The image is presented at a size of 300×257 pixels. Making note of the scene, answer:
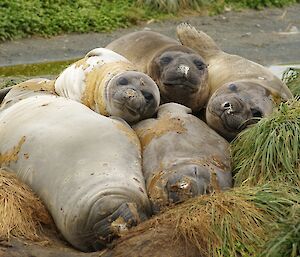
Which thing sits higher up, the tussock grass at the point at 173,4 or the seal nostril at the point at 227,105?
the seal nostril at the point at 227,105

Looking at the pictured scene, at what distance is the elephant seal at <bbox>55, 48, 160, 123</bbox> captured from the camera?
634 centimetres

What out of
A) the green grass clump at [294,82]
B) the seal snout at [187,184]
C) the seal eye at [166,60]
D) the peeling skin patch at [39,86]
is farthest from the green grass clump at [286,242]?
the peeling skin patch at [39,86]

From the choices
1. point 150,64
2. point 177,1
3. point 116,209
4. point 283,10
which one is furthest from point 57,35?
point 116,209

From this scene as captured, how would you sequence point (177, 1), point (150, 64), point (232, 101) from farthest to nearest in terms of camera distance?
point (177, 1)
point (150, 64)
point (232, 101)

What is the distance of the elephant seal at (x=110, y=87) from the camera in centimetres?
634

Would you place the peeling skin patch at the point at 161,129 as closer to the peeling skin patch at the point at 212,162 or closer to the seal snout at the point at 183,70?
the peeling skin patch at the point at 212,162

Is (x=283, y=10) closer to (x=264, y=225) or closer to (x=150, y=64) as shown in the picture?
(x=150, y=64)

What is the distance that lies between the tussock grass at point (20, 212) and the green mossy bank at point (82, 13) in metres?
8.81

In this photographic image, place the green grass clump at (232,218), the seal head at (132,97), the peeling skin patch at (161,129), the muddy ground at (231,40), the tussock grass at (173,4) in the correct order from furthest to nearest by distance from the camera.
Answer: the tussock grass at (173,4) → the muddy ground at (231,40) → the seal head at (132,97) → the peeling skin patch at (161,129) → the green grass clump at (232,218)

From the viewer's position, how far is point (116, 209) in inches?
207

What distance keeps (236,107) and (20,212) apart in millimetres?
1812

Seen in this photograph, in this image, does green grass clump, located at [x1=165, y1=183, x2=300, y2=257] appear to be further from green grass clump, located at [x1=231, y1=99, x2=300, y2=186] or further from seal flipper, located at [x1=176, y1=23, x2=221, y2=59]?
seal flipper, located at [x1=176, y1=23, x2=221, y2=59]

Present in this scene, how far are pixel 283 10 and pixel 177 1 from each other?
8.64ft

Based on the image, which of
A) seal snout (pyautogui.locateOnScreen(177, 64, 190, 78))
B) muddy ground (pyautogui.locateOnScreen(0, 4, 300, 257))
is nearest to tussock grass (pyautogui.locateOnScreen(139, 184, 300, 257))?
seal snout (pyautogui.locateOnScreen(177, 64, 190, 78))
